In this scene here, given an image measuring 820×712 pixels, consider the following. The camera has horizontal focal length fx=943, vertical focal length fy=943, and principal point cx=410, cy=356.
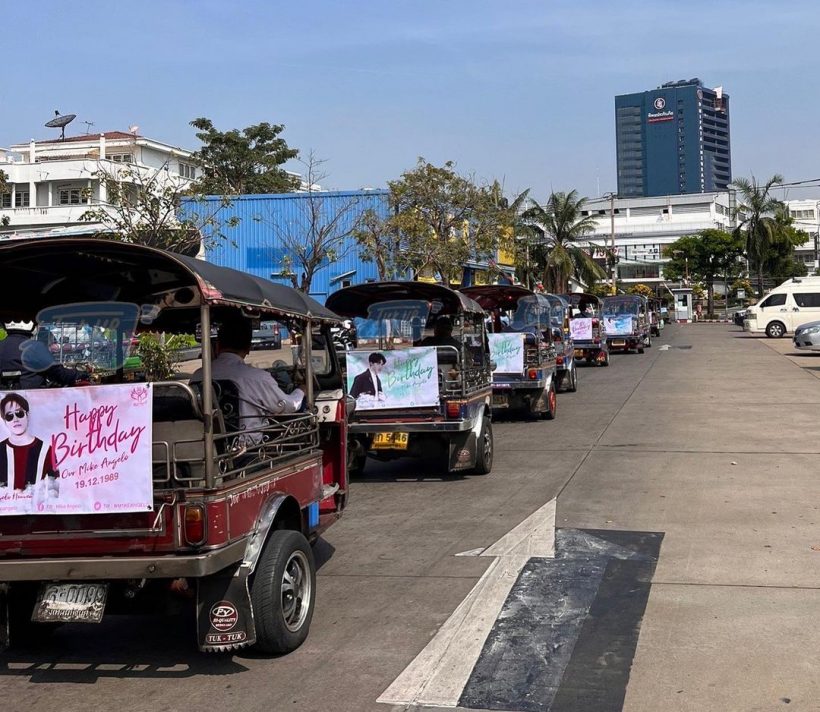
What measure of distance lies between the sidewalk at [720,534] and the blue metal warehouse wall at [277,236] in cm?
2035

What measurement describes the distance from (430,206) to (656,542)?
25.7m

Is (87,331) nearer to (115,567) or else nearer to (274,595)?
(115,567)

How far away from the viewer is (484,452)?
423 inches

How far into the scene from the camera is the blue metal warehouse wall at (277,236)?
36344 millimetres

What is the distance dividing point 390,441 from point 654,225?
127 m

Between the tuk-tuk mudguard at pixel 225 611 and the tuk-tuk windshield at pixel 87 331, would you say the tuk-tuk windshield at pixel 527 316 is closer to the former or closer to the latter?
the tuk-tuk windshield at pixel 87 331

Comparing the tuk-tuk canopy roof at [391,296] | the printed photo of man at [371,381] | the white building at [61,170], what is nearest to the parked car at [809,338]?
the tuk-tuk canopy roof at [391,296]

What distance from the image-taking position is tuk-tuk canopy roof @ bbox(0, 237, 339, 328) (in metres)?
4.77

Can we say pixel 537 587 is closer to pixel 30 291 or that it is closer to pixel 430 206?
pixel 30 291

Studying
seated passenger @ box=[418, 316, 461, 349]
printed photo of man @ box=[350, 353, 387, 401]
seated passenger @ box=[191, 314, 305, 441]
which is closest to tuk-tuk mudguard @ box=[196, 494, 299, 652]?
seated passenger @ box=[191, 314, 305, 441]

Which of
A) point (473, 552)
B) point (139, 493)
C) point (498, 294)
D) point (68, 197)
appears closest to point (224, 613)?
point (139, 493)

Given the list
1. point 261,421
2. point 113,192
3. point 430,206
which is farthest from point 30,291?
point 430,206

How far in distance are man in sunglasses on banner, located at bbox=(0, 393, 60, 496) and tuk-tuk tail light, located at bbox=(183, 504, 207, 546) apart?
677 mm

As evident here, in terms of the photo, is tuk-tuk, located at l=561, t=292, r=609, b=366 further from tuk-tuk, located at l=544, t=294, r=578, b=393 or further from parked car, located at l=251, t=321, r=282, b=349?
parked car, located at l=251, t=321, r=282, b=349
